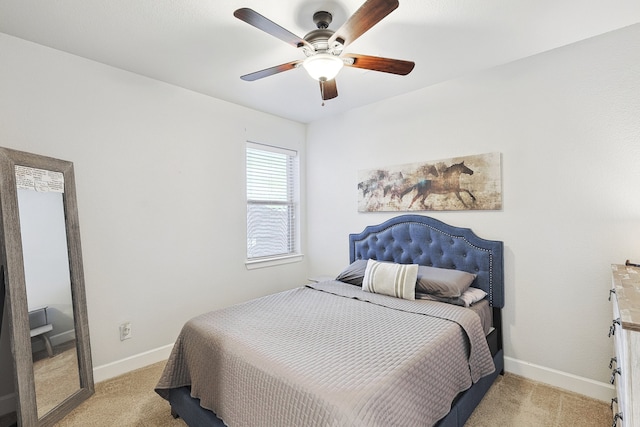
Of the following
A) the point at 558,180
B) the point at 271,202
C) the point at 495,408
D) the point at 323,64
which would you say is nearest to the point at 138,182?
the point at 271,202

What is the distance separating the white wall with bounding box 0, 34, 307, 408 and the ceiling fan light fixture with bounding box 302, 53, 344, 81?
166cm

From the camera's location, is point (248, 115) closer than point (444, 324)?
No

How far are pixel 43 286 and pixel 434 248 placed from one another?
293cm

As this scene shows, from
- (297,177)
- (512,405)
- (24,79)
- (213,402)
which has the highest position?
(24,79)

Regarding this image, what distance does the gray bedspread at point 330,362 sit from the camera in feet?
4.07

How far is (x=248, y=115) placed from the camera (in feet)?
11.2

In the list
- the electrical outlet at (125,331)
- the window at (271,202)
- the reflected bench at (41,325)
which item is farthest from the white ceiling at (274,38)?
the electrical outlet at (125,331)

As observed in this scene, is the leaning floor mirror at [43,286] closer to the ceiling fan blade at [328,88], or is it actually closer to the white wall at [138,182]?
the white wall at [138,182]

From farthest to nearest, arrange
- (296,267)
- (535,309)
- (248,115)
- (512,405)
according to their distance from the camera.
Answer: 1. (296,267)
2. (248,115)
3. (535,309)
4. (512,405)

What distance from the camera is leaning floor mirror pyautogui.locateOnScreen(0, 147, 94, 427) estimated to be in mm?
1763

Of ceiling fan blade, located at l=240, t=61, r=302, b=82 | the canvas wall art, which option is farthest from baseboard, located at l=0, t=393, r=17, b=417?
the canvas wall art

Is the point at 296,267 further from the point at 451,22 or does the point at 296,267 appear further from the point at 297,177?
the point at 451,22

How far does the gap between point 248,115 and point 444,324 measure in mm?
2796

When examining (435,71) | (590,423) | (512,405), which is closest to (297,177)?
(435,71)
